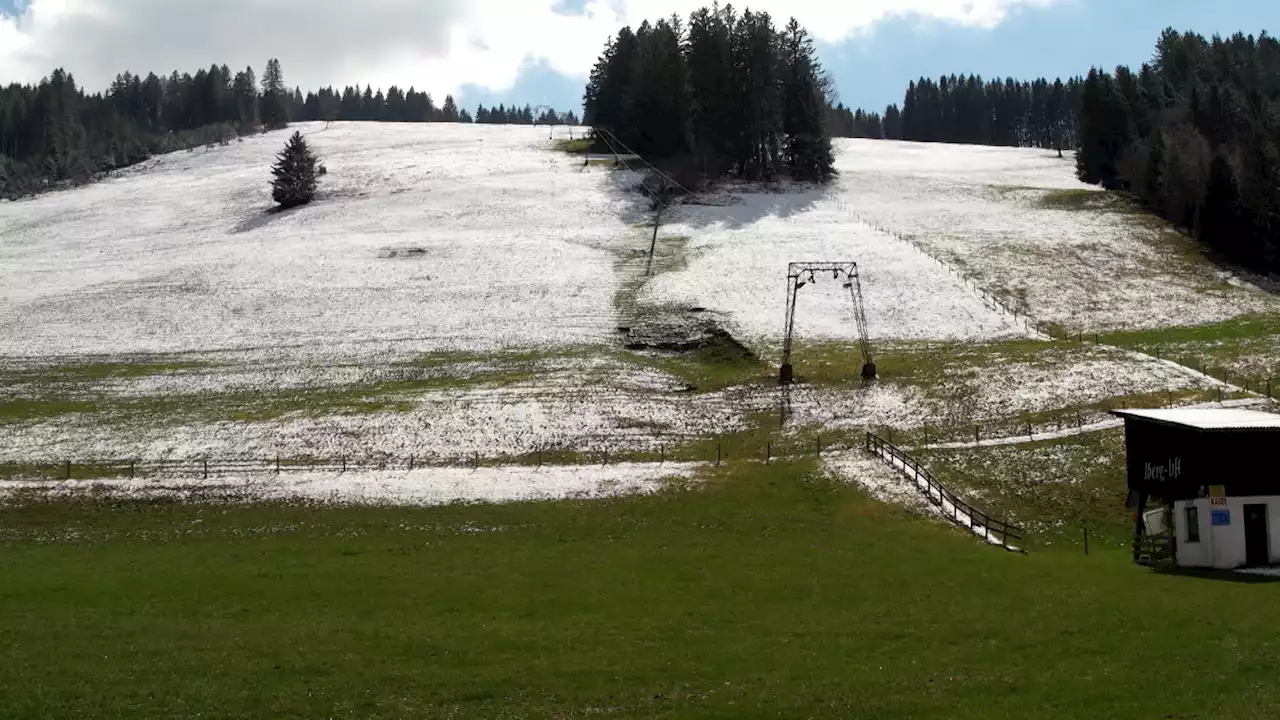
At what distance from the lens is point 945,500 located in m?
39.7

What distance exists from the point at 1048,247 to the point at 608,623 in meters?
72.7

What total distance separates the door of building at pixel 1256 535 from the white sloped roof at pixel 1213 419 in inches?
98.3

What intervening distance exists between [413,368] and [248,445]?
14187mm

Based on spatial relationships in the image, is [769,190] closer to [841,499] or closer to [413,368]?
[413,368]

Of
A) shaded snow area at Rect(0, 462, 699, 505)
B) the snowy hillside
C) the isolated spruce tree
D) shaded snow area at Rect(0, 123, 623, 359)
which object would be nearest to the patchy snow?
the snowy hillside

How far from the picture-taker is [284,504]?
40469 mm

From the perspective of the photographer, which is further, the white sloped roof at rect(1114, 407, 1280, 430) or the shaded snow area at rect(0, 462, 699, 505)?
the shaded snow area at rect(0, 462, 699, 505)

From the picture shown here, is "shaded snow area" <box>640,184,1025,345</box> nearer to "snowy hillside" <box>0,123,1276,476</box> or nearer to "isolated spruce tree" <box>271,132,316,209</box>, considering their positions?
"snowy hillside" <box>0,123,1276,476</box>

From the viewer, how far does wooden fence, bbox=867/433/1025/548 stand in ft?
117

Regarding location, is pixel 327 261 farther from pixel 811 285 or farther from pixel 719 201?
pixel 811 285

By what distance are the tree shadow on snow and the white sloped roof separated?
2462 inches

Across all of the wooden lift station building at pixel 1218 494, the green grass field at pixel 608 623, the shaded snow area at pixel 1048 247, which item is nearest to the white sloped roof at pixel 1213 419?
the wooden lift station building at pixel 1218 494

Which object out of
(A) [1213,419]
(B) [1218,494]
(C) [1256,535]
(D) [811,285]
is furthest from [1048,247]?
(B) [1218,494]

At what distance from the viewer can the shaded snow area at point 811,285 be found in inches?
2655
